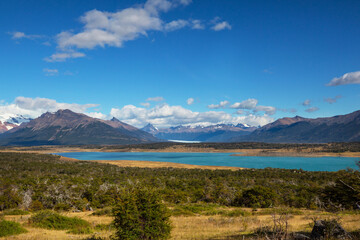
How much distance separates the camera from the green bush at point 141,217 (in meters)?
12.7

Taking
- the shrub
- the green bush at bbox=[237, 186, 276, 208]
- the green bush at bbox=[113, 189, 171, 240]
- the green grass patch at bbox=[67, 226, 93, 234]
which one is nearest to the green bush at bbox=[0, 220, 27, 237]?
the green grass patch at bbox=[67, 226, 93, 234]

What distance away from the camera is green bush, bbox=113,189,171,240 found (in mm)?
12680

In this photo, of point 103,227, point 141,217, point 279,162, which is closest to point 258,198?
point 103,227

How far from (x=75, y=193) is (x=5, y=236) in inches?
776

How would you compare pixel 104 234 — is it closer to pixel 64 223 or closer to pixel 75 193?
pixel 64 223

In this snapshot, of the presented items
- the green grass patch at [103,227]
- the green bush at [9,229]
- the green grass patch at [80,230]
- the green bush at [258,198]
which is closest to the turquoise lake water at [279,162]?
the green bush at [258,198]

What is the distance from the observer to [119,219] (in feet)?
42.6

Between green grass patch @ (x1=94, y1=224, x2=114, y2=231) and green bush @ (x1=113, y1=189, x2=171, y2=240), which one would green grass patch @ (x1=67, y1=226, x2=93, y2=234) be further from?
green bush @ (x1=113, y1=189, x2=171, y2=240)

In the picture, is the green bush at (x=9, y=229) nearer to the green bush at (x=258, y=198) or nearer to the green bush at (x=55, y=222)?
the green bush at (x=55, y=222)

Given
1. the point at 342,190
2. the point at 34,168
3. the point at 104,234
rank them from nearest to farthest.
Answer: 1. the point at 104,234
2. the point at 342,190
3. the point at 34,168

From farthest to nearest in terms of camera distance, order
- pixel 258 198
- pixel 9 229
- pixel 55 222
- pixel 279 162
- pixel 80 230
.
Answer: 1. pixel 279 162
2. pixel 258 198
3. pixel 55 222
4. pixel 80 230
5. pixel 9 229

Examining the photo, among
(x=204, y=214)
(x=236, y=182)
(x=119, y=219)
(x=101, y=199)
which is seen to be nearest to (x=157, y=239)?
(x=119, y=219)

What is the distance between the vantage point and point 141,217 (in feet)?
43.2

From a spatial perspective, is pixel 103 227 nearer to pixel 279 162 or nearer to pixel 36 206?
pixel 36 206
